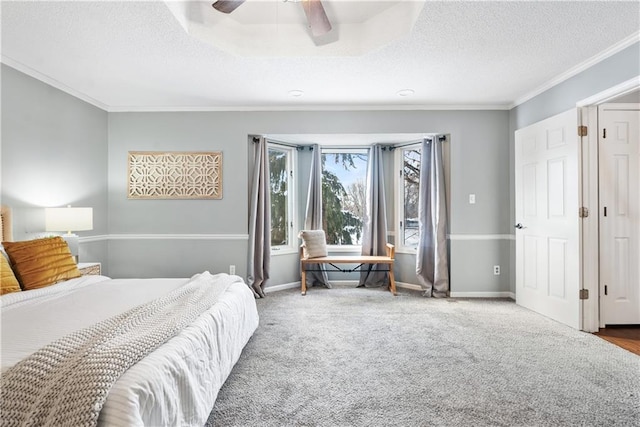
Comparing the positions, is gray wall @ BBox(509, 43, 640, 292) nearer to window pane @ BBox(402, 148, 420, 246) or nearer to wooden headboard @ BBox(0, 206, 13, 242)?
window pane @ BBox(402, 148, 420, 246)

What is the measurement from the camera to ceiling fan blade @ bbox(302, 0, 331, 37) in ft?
6.81

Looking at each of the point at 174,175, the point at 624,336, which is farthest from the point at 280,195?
the point at 624,336

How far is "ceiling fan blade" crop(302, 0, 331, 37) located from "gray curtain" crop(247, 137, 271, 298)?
2156mm

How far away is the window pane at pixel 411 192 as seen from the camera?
4820 millimetres

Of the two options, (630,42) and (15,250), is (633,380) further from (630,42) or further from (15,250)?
(15,250)

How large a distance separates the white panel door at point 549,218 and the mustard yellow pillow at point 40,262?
4317mm

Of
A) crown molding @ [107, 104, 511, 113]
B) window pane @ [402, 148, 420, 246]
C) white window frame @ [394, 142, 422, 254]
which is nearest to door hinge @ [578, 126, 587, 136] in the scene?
crown molding @ [107, 104, 511, 113]

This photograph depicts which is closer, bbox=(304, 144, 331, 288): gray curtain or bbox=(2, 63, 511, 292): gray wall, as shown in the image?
bbox=(2, 63, 511, 292): gray wall

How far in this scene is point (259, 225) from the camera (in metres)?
4.27

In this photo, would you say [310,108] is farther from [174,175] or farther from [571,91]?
[571,91]

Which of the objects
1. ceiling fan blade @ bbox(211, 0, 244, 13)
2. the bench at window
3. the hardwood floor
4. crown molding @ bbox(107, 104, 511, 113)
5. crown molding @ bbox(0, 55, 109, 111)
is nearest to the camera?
ceiling fan blade @ bbox(211, 0, 244, 13)

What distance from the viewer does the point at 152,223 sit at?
4160mm

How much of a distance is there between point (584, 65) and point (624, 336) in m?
2.44

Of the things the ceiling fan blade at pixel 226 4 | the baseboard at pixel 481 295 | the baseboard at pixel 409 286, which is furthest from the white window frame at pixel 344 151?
the ceiling fan blade at pixel 226 4
